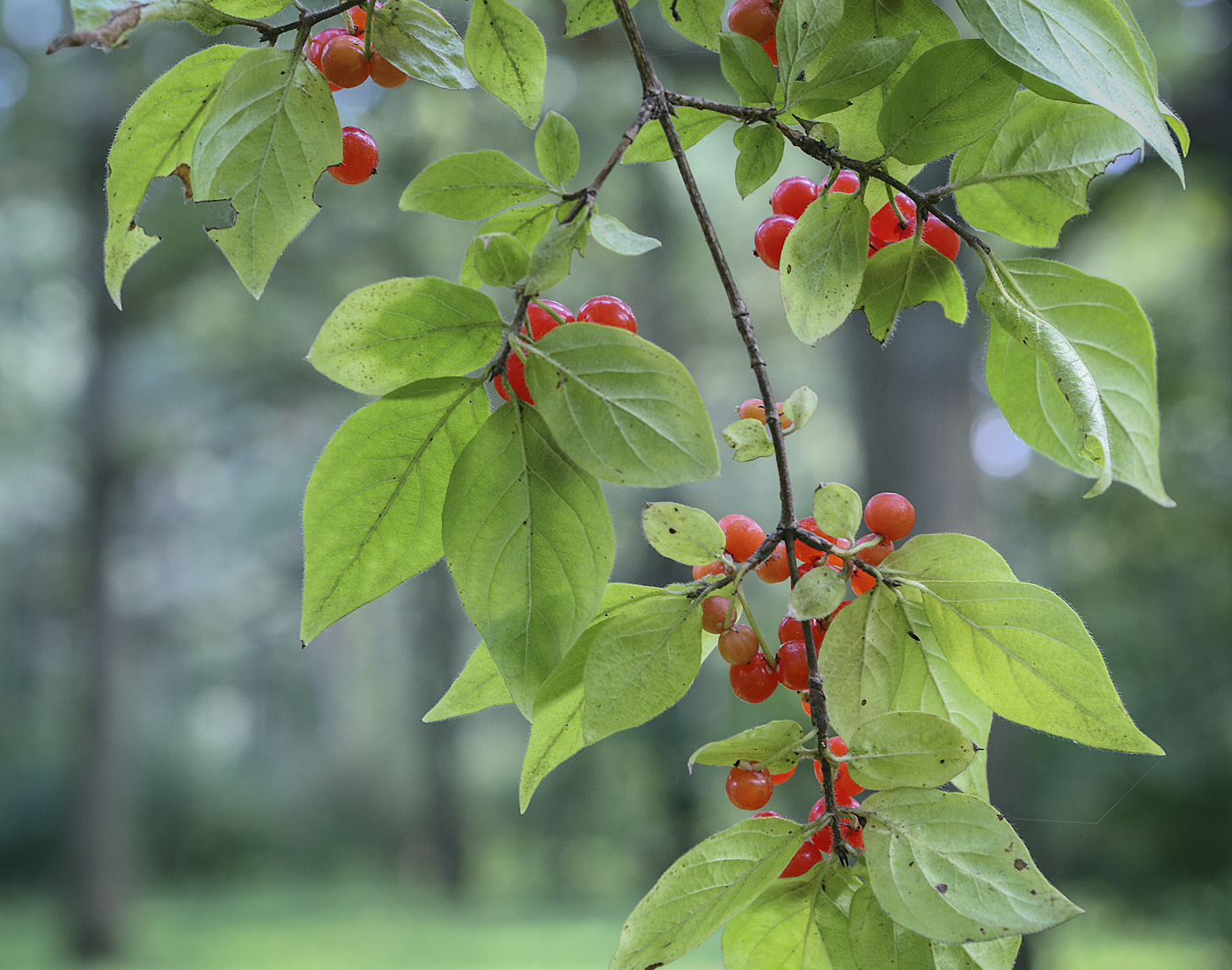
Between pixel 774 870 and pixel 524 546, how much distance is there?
14 centimetres

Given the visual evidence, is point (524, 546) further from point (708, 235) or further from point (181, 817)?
point (181, 817)

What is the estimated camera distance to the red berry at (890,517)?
0.40 metres

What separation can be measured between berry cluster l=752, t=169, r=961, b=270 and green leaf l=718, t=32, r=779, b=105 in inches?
1.7

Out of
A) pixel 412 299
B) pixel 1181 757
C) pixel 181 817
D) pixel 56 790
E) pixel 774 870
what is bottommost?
pixel 181 817

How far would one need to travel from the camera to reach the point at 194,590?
1067 cm

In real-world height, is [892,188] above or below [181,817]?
above

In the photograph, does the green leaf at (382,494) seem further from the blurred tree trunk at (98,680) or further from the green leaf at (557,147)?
the blurred tree trunk at (98,680)

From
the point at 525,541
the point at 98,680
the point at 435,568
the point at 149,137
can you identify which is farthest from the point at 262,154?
the point at 435,568

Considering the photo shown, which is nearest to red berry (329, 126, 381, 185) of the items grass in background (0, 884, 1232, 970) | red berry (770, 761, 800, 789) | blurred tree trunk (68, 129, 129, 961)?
red berry (770, 761, 800, 789)

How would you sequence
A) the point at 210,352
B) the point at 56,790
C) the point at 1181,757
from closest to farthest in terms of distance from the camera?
the point at 1181,757 → the point at 210,352 → the point at 56,790

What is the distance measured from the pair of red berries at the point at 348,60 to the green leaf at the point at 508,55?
46 millimetres

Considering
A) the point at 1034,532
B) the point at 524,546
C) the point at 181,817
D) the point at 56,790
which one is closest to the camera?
the point at 524,546

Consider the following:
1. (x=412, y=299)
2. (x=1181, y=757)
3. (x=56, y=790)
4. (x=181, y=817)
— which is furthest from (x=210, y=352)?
(x=412, y=299)

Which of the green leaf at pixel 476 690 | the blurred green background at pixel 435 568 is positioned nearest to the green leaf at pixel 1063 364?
the green leaf at pixel 476 690
